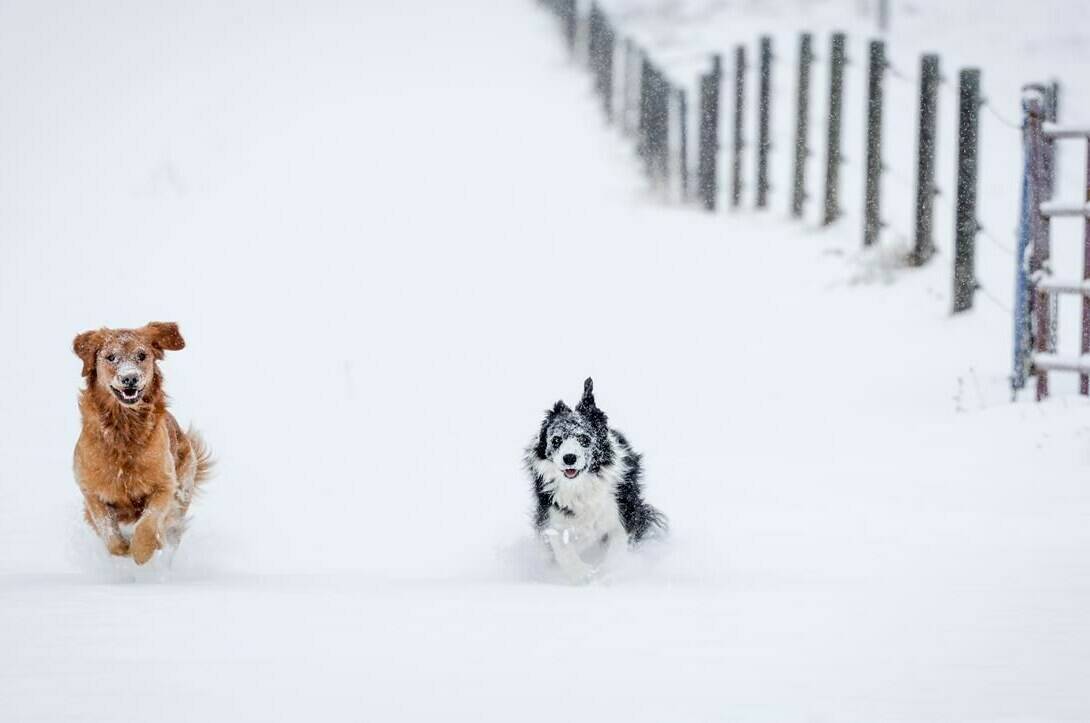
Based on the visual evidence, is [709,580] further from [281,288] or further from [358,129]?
[358,129]

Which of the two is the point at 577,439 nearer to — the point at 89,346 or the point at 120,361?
the point at 120,361

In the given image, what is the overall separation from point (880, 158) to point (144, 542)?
Answer: 29.2ft

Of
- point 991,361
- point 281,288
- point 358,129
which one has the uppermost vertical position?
point 358,129

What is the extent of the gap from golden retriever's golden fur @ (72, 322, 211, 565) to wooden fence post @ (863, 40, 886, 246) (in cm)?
839

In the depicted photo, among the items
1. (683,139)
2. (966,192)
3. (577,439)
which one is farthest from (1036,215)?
(683,139)

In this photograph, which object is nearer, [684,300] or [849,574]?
[849,574]

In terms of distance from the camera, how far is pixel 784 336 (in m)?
11.0

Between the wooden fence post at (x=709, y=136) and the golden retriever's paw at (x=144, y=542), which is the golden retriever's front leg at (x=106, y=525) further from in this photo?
the wooden fence post at (x=709, y=136)

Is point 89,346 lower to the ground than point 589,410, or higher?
higher

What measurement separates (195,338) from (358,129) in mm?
10813

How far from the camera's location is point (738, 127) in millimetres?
16594

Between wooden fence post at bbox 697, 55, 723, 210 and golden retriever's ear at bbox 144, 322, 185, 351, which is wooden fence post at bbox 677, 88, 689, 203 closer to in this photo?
wooden fence post at bbox 697, 55, 723, 210

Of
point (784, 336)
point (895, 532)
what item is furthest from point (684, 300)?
point (895, 532)

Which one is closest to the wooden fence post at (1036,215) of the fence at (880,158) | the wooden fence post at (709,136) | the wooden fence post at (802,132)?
the fence at (880,158)
